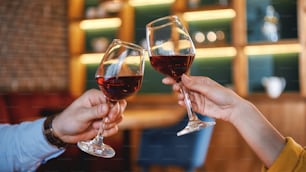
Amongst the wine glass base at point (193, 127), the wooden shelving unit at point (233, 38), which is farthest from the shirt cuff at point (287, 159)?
the wooden shelving unit at point (233, 38)

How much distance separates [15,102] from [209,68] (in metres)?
1.36

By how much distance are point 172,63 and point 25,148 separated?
0.37 meters

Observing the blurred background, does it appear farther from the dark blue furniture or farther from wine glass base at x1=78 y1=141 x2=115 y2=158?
wine glass base at x1=78 y1=141 x2=115 y2=158

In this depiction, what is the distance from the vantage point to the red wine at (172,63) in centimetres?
78

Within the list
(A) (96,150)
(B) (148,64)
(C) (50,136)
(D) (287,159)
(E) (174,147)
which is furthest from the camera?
(B) (148,64)

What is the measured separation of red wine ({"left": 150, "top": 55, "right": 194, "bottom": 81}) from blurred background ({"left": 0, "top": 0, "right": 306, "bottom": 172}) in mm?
1836

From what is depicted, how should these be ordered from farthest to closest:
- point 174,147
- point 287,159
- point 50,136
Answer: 1. point 174,147
2. point 50,136
3. point 287,159

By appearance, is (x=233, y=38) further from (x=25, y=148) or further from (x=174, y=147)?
(x=25, y=148)

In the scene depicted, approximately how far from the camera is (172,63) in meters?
0.79

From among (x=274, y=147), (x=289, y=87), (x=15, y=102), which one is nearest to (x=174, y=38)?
(x=274, y=147)

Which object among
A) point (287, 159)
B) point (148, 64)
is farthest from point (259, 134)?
point (148, 64)

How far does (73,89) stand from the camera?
3621 mm

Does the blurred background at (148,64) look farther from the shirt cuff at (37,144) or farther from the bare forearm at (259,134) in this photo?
the bare forearm at (259,134)

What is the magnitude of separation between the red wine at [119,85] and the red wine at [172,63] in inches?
1.5
